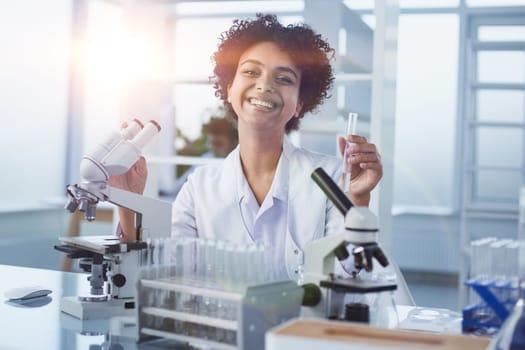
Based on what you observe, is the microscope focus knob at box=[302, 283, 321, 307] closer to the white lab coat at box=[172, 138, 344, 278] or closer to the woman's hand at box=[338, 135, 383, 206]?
the woman's hand at box=[338, 135, 383, 206]

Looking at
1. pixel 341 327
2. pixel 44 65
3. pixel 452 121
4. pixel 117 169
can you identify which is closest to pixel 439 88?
pixel 452 121

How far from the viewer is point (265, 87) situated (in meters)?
2.32

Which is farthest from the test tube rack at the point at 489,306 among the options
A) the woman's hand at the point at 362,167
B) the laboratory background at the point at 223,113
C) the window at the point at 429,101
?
the window at the point at 429,101

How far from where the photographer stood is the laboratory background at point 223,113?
17.9 feet

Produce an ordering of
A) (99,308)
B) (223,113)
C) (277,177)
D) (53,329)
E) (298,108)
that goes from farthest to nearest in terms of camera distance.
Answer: (223,113) → (298,108) → (277,177) → (99,308) → (53,329)

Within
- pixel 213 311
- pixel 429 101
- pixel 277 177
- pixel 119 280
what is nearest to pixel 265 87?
pixel 277 177

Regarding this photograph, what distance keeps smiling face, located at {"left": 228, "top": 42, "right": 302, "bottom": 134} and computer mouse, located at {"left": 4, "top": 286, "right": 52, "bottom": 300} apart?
0.87 metres

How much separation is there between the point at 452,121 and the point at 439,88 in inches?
12.9

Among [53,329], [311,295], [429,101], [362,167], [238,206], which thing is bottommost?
[53,329]

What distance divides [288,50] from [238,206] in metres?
0.55

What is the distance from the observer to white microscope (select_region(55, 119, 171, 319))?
1.67 m

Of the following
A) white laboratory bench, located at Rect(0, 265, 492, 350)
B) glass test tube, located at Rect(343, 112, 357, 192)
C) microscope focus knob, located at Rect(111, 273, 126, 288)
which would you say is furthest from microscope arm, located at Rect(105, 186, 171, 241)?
glass test tube, located at Rect(343, 112, 357, 192)

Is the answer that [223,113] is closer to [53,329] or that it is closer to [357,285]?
[53,329]

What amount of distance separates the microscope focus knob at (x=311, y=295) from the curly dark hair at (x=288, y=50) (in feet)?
3.79
